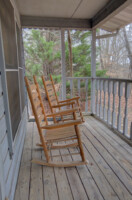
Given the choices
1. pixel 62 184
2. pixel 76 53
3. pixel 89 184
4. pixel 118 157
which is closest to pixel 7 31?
pixel 62 184

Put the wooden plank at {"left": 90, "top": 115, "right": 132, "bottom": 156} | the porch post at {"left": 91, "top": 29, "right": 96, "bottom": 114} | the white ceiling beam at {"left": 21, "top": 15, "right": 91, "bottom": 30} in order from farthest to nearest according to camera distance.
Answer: the porch post at {"left": 91, "top": 29, "right": 96, "bottom": 114}, the white ceiling beam at {"left": 21, "top": 15, "right": 91, "bottom": 30}, the wooden plank at {"left": 90, "top": 115, "right": 132, "bottom": 156}

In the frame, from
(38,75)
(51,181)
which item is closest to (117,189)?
(51,181)

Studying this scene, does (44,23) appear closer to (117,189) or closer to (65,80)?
(65,80)

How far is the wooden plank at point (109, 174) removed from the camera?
4.49ft

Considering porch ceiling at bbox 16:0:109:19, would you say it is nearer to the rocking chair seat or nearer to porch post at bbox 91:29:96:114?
porch post at bbox 91:29:96:114

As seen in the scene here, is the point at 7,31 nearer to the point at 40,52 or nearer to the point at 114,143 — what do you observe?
the point at 40,52

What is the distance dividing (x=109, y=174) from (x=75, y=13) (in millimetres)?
3035

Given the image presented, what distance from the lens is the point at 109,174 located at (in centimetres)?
163

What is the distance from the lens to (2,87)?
1.22 meters

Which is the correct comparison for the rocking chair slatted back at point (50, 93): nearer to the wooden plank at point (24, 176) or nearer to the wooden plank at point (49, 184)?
the wooden plank at point (24, 176)

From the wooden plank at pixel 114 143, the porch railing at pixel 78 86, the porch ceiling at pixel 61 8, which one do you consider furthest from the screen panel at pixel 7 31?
the porch railing at pixel 78 86

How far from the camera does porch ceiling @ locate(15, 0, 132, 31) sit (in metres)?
2.59

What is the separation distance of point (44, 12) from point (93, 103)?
7.63 ft

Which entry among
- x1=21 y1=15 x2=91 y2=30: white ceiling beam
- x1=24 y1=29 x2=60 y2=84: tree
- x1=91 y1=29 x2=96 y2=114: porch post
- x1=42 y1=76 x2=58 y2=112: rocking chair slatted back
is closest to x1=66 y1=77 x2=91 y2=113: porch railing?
x1=91 y1=29 x2=96 y2=114: porch post
